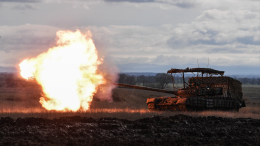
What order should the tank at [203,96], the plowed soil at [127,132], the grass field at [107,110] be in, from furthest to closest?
the tank at [203,96] → the grass field at [107,110] → the plowed soil at [127,132]

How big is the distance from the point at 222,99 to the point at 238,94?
8.95ft

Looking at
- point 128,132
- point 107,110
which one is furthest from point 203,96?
point 128,132

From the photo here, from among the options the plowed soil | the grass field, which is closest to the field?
the plowed soil

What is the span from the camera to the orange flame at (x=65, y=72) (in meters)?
22.4

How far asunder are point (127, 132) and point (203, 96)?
11834mm

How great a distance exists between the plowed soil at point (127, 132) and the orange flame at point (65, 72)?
23.4 feet

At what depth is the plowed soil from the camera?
11.3 m

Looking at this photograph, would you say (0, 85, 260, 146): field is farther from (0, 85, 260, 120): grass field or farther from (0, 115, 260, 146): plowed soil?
(0, 85, 260, 120): grass field

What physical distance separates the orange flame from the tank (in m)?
3.21

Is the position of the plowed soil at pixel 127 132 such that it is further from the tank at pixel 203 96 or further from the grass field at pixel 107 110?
the tank at pixel 203 96

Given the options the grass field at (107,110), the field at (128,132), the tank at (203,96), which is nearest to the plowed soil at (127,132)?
the field at (128,132)

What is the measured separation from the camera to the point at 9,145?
10.1 m

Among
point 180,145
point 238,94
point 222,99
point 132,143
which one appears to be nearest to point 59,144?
point 132,143

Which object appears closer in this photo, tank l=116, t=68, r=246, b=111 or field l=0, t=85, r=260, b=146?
field l=0, t=85, r=260, b=146
